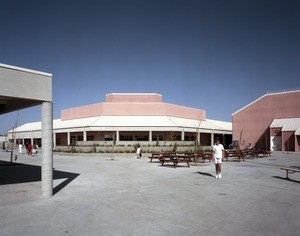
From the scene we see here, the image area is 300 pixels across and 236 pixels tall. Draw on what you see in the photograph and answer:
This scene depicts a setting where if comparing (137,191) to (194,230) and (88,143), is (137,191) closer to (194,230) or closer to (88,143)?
(194,230)

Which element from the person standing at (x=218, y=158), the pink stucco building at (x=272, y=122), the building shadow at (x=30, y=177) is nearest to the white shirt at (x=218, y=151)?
the person standing at (x=218, y=158)

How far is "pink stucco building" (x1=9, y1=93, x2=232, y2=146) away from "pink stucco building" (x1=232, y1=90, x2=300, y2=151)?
17.6ft

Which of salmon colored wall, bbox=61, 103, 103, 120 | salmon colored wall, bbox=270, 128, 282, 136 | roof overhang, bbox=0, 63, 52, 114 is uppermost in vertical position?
salmon colored wall, bbox=61, 103, 103, 120

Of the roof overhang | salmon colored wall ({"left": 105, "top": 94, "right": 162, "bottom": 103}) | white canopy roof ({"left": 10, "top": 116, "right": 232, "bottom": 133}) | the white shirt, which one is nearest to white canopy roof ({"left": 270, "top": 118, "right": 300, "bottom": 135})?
white canopy roof ({"left": 10, "top": 116, "right": 232, "bottom": 133})

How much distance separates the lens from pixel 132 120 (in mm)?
44938

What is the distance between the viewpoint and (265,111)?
48.8m

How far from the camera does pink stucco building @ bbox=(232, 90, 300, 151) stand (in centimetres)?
4362

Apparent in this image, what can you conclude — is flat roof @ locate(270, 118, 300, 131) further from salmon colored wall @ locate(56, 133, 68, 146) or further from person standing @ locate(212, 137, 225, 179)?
salmon colored wall @ locate(56, 133, 68, 146)

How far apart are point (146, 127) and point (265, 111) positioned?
21.2m

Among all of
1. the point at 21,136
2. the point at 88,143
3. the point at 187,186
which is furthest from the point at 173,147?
the point at 21,136

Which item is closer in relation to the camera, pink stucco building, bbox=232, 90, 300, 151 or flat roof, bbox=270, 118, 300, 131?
flat roof, bbox=270, 118, 300, 131

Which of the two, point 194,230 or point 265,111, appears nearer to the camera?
point 194,230

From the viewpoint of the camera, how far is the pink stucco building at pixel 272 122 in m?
43.6

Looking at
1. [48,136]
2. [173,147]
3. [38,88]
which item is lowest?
[173,147]
